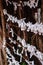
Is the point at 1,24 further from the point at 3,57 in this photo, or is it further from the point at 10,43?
the point at 3,57

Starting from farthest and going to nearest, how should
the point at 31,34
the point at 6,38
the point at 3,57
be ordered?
the point at 3,57, the point at 6,38, the point at 31,34

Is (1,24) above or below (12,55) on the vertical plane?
above

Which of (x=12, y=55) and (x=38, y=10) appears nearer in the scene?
(x=38, y=10)

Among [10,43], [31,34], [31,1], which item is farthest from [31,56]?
[31,1]

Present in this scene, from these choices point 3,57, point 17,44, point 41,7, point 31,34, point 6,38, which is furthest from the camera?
point 3,57

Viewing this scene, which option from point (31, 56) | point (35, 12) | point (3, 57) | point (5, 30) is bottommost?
point (3, 57)

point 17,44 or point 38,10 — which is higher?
point 38,10

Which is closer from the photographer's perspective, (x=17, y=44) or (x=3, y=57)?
(x=17, y=44)

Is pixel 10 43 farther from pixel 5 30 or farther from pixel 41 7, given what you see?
pixel 41 7

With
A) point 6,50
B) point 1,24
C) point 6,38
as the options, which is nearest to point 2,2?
point 1,24
